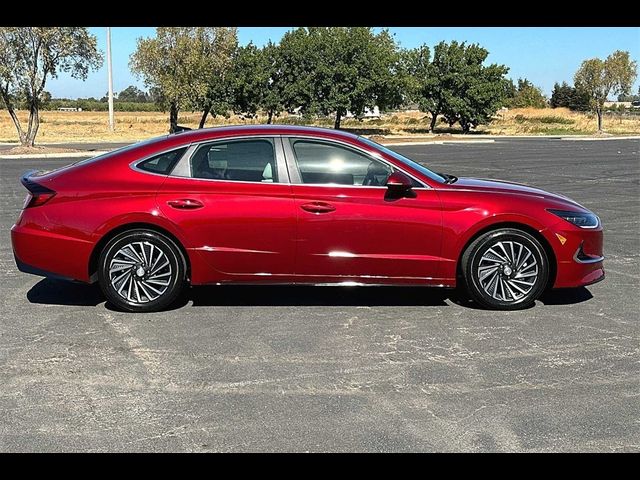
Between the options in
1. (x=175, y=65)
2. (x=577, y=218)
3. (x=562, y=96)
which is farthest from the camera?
(x=562, y=96)

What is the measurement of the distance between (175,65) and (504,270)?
40.8 meters

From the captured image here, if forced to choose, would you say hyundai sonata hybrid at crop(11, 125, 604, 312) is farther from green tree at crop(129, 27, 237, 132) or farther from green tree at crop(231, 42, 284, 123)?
green tree at crop(231, 42, 284, 123)

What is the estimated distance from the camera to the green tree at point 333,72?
172 ft

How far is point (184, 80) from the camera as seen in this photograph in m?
43.6

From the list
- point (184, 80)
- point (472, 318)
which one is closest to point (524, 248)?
point (472, 318)

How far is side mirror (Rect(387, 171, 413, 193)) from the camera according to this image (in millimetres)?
5910

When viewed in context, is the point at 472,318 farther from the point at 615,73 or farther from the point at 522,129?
the point at 522,129

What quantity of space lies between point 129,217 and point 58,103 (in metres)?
146

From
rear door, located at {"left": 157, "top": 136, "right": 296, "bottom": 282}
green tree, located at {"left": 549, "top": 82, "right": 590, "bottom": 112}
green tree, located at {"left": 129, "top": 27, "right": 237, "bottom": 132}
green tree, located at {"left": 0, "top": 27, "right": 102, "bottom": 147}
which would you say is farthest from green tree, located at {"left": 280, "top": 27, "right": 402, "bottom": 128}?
green tree, located at {"left": 549, "top": 82, "right": 590, "bottom": 112}

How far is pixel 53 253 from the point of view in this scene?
19.6 ft

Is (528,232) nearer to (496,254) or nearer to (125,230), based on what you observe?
(496,254)

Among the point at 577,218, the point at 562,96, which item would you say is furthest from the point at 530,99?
the point at 577,218

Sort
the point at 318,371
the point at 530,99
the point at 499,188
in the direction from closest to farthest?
the point at 318,371
the point at 499,188
the point at 530,99
